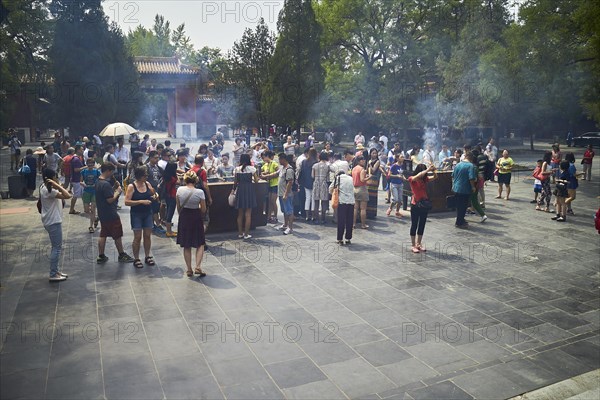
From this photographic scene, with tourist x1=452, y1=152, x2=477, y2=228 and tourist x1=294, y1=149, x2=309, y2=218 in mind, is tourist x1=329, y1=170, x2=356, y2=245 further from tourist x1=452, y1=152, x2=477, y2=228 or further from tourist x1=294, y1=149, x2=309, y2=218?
tourist x1=452, y1=152, x2=477, y2=228

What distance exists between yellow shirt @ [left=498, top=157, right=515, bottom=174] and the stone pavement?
5.02 m

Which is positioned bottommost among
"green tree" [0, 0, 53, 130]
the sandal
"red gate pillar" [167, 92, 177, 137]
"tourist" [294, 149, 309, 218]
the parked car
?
the sandal

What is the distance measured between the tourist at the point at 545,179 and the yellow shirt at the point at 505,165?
1345 millimetres

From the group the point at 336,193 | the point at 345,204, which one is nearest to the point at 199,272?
the point at 345,204

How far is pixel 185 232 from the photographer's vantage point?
8.15 m

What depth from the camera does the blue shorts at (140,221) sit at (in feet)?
28.4

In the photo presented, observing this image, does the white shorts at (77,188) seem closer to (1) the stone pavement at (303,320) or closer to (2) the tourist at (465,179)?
(1) the stone pavement at (303,320)

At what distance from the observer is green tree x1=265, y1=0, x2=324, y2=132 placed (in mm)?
24797

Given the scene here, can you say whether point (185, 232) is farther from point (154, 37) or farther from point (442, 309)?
point (154, 37)

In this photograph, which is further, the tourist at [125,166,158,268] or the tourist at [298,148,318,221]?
the tourist at [298,148,318,221]

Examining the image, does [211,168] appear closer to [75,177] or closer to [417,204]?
[75,177]

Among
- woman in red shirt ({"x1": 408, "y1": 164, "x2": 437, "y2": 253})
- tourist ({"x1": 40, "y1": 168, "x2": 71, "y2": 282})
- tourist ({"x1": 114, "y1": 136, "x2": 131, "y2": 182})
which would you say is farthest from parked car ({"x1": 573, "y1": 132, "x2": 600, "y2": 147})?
tourist ({"x1": 40, "y1": 168, "x2": 71, "y2": 282})

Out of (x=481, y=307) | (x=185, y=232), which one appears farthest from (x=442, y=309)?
(x=185, y=232)

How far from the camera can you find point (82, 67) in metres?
27.8
